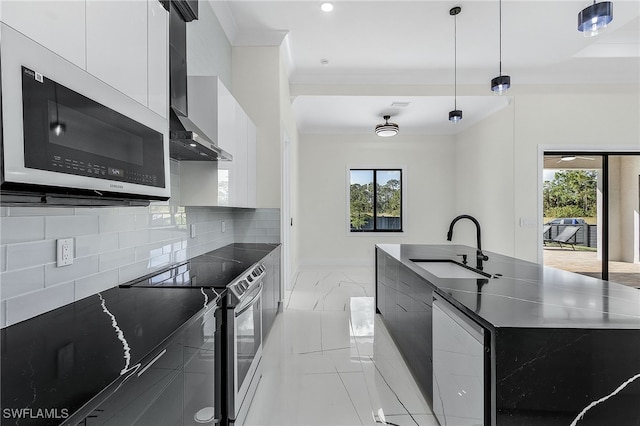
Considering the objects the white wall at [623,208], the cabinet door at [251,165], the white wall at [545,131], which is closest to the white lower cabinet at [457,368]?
the cabinet door at [251,165]

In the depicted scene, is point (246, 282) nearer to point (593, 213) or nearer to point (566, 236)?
point (566, 236)

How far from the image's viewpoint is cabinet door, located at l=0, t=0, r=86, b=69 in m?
0.77

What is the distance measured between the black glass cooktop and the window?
4.66 meters

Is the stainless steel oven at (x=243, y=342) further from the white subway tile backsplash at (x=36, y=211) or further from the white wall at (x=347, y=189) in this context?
the white wall at (x=347, y=189)

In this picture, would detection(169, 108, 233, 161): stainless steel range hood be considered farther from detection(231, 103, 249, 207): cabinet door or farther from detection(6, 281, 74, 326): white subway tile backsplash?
detection(6, 281, 74, 326): white subway tile backsplash

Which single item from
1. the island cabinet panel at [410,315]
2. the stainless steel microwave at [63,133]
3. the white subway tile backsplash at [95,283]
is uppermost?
the stainless steel microwave at [63,133]

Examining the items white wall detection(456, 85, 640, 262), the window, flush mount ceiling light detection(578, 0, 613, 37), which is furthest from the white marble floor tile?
the window

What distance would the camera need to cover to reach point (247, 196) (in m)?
3.44

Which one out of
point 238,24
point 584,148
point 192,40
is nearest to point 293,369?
point 192,40

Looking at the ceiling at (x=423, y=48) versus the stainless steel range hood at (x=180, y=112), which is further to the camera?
the ceiling at (x=423, y=48)

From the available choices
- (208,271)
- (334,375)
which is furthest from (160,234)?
(334,375)

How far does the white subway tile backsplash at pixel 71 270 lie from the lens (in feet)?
4.22

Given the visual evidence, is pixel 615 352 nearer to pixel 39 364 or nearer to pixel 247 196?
pixel 39 364

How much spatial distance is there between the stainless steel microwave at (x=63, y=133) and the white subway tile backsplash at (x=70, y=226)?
24 cm
